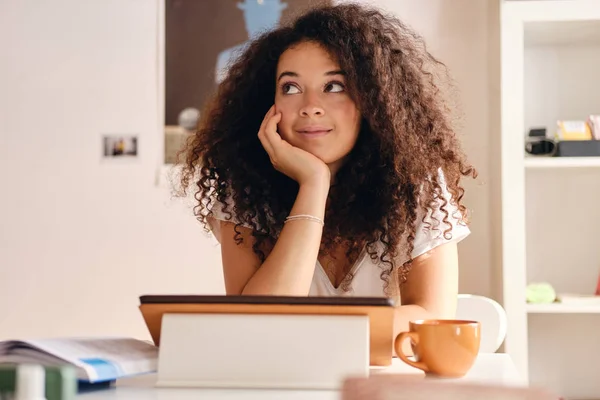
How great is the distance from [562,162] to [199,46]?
49.0 inches

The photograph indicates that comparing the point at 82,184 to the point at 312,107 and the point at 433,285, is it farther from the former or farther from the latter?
the point at 433,285

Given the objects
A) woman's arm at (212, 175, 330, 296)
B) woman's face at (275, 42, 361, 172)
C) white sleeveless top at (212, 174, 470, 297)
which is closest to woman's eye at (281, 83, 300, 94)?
woman's face at (275, 42, 361, 172)

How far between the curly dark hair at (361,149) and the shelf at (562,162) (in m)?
0.89

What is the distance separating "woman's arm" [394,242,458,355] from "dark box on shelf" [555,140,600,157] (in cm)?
116

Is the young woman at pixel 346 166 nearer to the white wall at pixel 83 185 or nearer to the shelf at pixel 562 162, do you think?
the shelf at pixel 562 162

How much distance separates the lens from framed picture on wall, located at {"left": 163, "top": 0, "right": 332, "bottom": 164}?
2852 millimetres

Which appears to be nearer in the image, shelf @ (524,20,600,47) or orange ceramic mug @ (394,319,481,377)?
orange ceramic mug @ (394,319,481,377)

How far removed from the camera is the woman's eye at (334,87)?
4.88ft

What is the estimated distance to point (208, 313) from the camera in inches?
A: 33.8

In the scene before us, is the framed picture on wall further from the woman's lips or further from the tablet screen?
the tablet screen

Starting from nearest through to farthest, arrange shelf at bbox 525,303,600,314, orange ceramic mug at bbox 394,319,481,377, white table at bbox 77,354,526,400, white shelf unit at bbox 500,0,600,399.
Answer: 1. white table at bbox 77,354,526,400
2. orange ceramic mug at bbox 394,319,481,377
3. shelf at bbox 525,303,600,314
4. white shelf unit at bbox 500,0,600,399

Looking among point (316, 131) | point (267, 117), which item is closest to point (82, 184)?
point (267, 117)

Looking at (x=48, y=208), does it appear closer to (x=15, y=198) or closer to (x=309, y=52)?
(x=15, y=198)

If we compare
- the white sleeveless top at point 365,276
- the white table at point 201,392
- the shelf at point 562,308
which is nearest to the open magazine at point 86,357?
the white table at point 201,392
